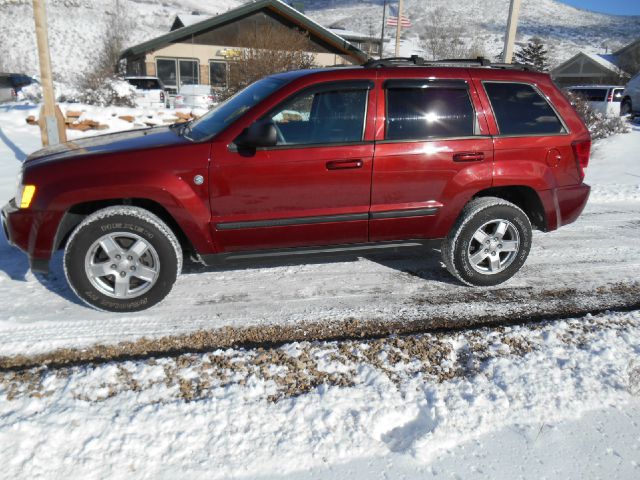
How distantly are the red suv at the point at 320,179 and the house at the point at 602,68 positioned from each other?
145 feet

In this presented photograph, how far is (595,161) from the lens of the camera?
1074 cm

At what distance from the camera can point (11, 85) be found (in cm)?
2392

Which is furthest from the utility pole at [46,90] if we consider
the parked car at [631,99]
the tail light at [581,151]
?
the parked car at [631,99]

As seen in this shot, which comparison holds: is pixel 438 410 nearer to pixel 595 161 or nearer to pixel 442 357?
pixel 442 357

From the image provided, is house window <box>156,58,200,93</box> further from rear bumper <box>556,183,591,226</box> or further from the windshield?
rear bumper <box>556,183,591,226</box>

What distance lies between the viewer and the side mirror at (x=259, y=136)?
3.43m

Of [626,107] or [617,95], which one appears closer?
[617,95]

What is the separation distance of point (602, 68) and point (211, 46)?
37026 mm

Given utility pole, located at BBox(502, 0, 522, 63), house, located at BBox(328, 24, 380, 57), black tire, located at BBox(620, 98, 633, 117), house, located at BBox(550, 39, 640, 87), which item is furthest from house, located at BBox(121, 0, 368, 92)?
house, located at BBox(550, 39, 640, 87)

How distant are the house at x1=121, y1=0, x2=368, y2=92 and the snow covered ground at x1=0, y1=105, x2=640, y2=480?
24.6 meters

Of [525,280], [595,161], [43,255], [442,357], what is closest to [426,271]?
[525,280]

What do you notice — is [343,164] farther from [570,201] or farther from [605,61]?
[605,61]

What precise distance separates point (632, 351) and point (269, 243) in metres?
2.56

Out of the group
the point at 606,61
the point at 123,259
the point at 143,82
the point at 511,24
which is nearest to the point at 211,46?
the point at 143,82
